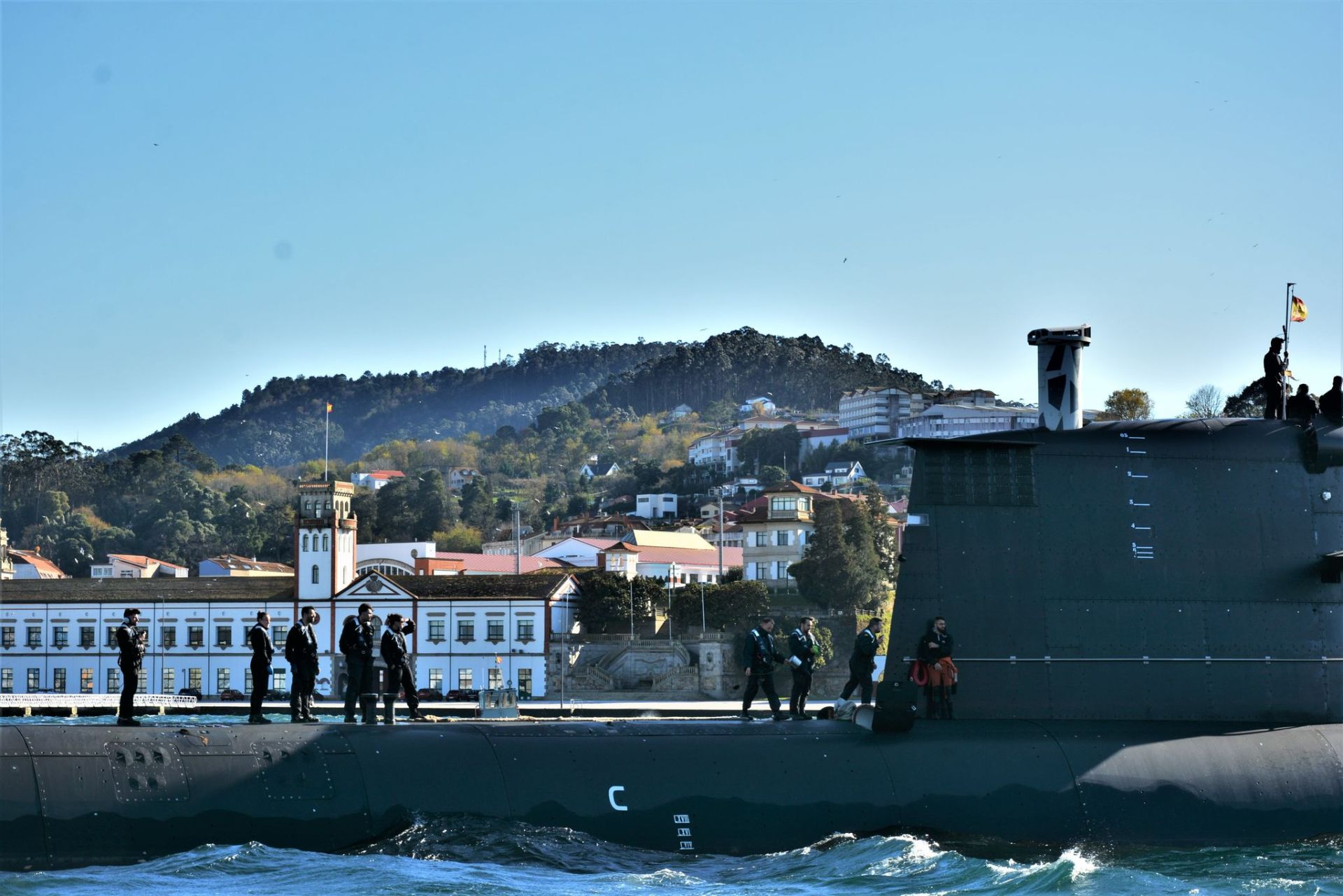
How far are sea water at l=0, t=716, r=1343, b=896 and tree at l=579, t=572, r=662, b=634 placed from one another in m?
56.7

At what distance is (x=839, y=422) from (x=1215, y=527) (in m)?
177

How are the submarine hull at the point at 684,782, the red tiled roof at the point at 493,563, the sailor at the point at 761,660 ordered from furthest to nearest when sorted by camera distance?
the red tiled roof at the point at 493,563, the sailor at the point at 761,660, the submarine hull at the point at 684,782

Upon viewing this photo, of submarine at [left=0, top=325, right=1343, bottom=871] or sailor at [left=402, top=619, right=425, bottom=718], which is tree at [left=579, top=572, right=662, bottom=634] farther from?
submarine at [left=0, top=325, right=1343, bottom=871]

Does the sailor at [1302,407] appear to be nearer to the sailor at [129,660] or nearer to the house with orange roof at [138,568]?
the sailor at [129,660]

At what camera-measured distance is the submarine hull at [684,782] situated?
1475 cm

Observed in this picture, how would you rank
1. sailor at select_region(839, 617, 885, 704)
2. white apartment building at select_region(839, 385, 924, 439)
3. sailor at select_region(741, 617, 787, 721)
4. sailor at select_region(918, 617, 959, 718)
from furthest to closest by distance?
white apartment building at select_region(839, 385, 924, 439) < sailor at select_region(741, 617, 787, 721) < sailor at select_region(839, 617, 885, 704) < sailor at select_region(918, 617, 959, 718)

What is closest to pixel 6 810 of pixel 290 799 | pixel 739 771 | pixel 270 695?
pixel 290 799

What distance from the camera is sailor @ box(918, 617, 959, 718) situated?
17.1 meters

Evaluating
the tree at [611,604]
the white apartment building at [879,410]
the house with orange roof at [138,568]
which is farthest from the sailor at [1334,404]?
the white apartment building at [879,410]

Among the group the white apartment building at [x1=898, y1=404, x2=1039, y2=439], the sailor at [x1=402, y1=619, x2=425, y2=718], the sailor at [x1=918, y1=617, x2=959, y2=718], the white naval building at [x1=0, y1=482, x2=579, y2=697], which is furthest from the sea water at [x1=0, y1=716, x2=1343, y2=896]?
the white apartment building at [x1=898, y1=404, x2=1039, y2=439]

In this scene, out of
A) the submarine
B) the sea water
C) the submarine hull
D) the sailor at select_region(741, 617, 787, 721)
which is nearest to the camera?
the sea water

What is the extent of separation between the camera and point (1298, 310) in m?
20.2

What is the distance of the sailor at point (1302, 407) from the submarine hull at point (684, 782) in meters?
3.63

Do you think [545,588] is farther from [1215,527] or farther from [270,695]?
[1215,527]
